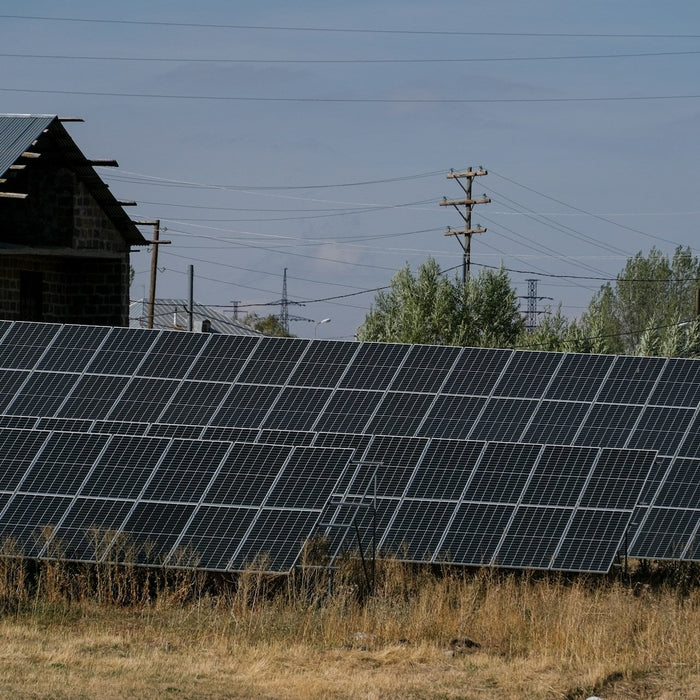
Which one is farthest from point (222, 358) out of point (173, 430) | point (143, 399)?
point (173, 430)

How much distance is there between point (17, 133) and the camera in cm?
3288

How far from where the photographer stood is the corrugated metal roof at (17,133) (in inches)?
1244

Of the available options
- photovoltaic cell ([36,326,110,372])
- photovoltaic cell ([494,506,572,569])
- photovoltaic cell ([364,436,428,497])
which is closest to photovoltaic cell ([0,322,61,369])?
photovoltaic cell ([36,326,110,372])

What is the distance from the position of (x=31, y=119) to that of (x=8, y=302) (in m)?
5.01

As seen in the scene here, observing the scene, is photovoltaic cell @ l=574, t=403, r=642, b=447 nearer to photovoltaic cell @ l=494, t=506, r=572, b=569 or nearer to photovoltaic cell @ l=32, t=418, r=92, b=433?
photovoltaic cell @ l=494, t=506, r=572, b=569

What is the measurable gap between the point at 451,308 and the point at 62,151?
2718 cm

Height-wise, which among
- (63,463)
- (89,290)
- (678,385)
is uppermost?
(89,290)

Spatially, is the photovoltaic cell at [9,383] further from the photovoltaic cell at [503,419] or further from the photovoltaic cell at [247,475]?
the photovoltaic cell at [503,419]

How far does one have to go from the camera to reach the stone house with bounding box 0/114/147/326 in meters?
32.9

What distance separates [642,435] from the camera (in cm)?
2088

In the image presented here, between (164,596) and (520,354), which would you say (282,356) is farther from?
(164,596)

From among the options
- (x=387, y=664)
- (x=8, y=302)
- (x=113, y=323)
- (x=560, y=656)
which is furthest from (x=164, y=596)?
(x=113, y=323)

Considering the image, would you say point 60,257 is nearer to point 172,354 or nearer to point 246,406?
point 172,354

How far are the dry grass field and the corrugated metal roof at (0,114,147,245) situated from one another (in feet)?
61.0
